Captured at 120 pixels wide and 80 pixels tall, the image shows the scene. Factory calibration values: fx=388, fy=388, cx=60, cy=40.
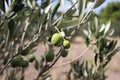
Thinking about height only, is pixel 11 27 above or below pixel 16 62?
above

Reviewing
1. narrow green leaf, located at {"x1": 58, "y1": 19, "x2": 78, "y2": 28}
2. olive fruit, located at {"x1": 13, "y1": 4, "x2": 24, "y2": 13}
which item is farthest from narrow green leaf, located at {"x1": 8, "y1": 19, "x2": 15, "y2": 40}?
narrow green leaf, located at {"x1": 58, "y1": 19, "x2": 78, "y2": 28}

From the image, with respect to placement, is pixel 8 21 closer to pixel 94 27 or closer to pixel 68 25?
pixel 68 25

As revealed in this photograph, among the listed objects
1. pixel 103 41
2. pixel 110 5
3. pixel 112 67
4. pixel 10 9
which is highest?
pixel 10 9

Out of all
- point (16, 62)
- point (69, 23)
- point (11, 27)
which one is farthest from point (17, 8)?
point (16, 62)

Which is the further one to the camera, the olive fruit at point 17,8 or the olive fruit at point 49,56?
the olive fruit at point 49,56

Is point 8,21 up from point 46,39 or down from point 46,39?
up

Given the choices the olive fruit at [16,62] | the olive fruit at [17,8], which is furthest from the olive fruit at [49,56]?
the olive fruit at [17,8]

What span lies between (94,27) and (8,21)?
0.63 meters

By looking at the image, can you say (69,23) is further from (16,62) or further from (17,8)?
(16,62)

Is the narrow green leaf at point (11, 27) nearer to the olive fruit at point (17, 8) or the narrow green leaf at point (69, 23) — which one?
the olive fruit at point (17, 8)

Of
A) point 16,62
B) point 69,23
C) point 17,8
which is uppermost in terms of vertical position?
point 17,8

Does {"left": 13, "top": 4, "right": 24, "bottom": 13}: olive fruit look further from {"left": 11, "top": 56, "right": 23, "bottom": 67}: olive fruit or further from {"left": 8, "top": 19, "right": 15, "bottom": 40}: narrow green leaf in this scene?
{"left": 11, "top": 56, "right": 23, "bottom": 67}: olive fruit

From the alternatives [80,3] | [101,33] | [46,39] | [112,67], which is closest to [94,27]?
[101,33]

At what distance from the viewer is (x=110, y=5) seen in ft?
97.8
